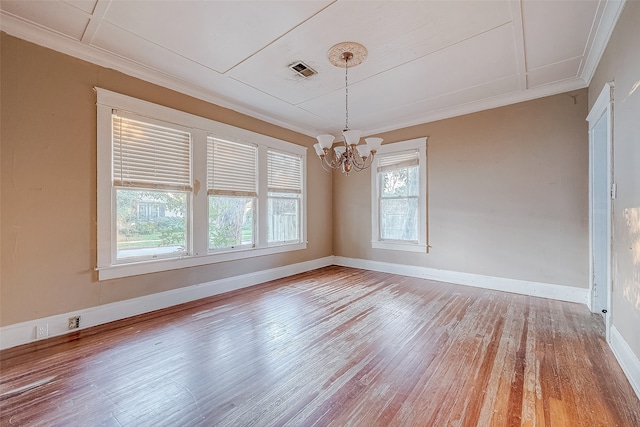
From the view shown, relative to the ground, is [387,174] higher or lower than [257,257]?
higher

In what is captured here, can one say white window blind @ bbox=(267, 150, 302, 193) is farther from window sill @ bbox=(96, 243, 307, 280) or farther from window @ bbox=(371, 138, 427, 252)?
window @ bbox=(371, 138, 427, 252)

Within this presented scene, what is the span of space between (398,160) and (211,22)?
3.84 meters

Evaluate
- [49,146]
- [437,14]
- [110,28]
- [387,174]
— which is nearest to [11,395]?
[49,146]

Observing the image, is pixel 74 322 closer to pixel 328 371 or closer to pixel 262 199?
pixel 328 371

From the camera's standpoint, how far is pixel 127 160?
310 cm

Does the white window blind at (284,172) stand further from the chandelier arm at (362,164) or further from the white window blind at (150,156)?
the white window blind at (150,156)

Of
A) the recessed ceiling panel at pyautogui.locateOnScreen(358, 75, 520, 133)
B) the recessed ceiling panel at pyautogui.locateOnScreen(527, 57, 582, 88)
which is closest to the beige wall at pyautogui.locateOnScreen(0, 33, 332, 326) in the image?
the recessed ceiling panel at pyautogui.locateOnScreen(358, 75, 520, 133)

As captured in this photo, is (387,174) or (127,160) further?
(387,174)

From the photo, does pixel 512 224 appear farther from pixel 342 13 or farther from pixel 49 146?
pixel 49 146

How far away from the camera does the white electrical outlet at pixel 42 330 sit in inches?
99.5

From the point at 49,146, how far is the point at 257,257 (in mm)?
2885

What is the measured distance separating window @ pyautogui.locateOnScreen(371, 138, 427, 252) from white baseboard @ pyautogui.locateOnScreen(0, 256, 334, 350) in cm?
229

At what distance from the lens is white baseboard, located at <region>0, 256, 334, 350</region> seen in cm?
244

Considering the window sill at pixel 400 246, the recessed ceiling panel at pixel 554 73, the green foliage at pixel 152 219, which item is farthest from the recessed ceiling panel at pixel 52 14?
the window sill at pixel 400 246
